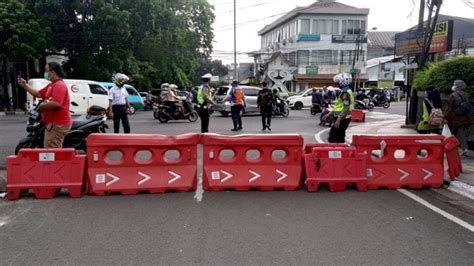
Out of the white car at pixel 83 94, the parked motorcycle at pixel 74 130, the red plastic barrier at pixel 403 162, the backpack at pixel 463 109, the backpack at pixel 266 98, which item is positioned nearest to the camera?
the red plastic barrier at pixel 403 162

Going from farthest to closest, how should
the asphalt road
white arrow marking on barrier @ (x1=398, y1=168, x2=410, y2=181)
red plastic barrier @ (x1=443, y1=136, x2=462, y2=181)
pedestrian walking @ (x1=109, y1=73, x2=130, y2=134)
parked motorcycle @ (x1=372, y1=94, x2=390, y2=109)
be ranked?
parked motorcycle @ (x1=372, y1=94, x2=390, y2=109) → pedestrian walking @ (x1=109, y1=73, x2=130, y2=134) → red plastic barrier @ (x1=443, y1=136, x2=462, y2=181) → white arrow marking on barrier @ (x1=398, y1=168, x2=410, y2=181) → the asphalt road

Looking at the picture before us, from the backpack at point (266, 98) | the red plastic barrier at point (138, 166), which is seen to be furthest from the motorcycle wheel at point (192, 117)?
the red plastic barrier at point (138, 166)

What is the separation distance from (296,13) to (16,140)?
4835cm

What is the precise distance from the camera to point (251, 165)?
23.4 ft

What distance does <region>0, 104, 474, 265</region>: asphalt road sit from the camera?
4414 millimetres

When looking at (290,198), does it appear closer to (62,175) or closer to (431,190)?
(431,190)

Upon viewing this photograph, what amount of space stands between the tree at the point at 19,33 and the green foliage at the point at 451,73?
21.8 meters

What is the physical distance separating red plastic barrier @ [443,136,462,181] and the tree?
80.1 feet

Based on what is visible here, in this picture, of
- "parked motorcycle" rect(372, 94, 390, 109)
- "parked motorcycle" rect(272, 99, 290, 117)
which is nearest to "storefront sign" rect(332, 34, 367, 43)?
"parked motorcycle" rect(372, 94, 390, 109)

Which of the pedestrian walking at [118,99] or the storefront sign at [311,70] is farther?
the storefront sign at [311,70]

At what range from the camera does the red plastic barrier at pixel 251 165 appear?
702cm

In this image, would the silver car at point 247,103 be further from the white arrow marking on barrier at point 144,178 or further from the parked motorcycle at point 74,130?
the white arrow marking on barrier at point 144,178

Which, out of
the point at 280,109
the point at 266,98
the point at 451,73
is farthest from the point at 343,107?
the point at 280,109

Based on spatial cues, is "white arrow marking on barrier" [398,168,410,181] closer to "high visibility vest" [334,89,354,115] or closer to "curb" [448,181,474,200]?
"curb" [448,181,474,200]
